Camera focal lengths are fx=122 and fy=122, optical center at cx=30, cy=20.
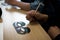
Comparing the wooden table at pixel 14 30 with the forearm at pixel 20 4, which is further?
the forearm at pixel 20 4

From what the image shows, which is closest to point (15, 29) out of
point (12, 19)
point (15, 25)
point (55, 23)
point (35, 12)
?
point (15, 25)

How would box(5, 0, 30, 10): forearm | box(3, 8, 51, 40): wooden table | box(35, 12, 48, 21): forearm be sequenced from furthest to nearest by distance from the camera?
1. box(5, 0, 30, 10): forearm
2. box(35, 12, 48, 21): forearm
3. box(3, 8, 51, 40): wooden table

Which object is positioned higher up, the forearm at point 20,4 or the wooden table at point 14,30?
the wooden table at point 14,30

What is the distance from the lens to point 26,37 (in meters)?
0.85

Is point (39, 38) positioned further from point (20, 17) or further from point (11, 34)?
point (20, 17)

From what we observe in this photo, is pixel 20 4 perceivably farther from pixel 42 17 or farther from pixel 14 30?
pixel 14 30

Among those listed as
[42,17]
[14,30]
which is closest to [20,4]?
[42,17]

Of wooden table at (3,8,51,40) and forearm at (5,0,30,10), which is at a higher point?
wooden table at (3,8,51,40)

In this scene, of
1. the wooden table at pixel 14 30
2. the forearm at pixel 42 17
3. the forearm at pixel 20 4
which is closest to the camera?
the wooden table at pixel 14 30

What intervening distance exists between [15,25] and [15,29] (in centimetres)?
5

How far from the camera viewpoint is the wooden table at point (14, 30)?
0.84 metres

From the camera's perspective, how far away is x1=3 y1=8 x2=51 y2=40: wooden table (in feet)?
2.77

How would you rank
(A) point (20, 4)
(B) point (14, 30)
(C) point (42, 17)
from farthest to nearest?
(A) point (20, 4)
(C) point (42, 17)
(B) point (14, 30)

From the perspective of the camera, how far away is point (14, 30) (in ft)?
2.99
